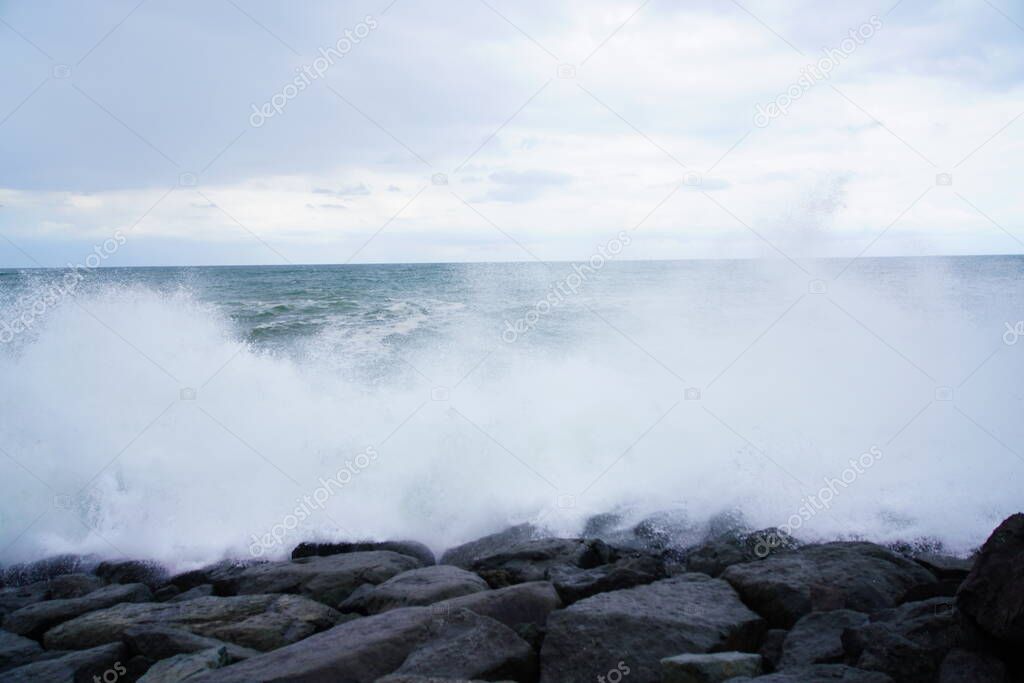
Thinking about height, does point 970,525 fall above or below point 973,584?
below

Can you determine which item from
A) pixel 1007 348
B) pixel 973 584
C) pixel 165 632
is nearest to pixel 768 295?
pixel 1007 348

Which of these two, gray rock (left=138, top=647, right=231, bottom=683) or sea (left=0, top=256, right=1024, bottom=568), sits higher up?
sea (left=0, top=256, right=1024, bottom=568)

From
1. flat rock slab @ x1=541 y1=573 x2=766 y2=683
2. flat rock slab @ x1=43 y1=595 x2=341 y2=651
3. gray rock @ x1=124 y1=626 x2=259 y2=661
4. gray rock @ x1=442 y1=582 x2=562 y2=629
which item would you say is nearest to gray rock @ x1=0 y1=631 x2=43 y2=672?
flat rock slab @ x1=43 y1=595 x2=341 y2=651

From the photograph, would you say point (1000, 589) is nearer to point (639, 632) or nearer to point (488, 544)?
point (639, 632)

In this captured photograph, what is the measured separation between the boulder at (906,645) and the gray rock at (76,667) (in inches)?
171

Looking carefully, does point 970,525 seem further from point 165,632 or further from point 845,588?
point 165,632

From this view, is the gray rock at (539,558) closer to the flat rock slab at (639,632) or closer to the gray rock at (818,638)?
the flat rock slab at (639,632)

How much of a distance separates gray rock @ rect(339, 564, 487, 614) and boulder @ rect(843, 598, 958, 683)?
2.66 m

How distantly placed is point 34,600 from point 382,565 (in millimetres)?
3110

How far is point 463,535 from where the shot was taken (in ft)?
24.7

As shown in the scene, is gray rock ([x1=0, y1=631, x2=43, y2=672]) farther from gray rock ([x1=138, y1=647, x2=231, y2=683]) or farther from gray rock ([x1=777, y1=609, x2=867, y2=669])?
gray rock ([x1=777, y1=609, x2=867, y2=669])

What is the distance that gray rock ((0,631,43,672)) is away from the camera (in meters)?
4.71

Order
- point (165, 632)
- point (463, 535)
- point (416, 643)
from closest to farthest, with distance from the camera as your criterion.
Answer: point (416, 643), point (165, 632), point (463, 535)
